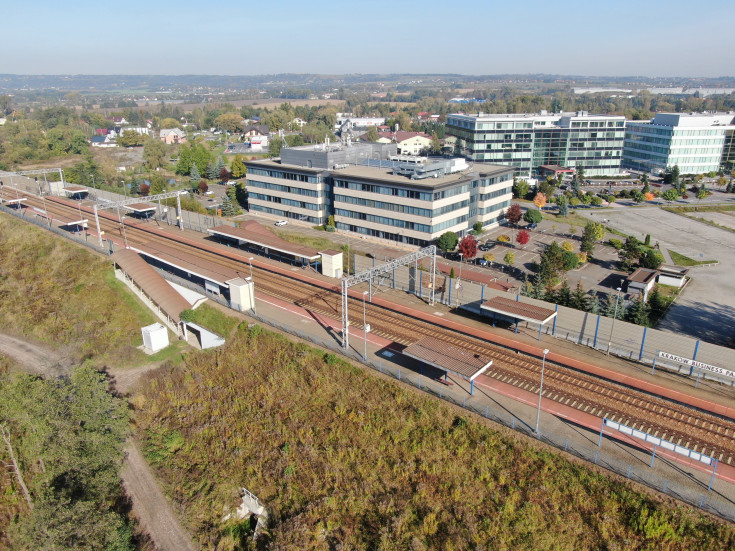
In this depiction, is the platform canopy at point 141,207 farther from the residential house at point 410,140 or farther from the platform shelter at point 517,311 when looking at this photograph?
the residential house at point 410,140

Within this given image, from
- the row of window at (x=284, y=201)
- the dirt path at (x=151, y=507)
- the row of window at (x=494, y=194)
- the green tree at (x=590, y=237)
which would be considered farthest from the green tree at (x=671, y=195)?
the dirt path at (x=151, y=507)

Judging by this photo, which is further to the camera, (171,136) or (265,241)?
(171,136)

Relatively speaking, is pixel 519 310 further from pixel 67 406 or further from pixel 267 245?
pixel 67 406

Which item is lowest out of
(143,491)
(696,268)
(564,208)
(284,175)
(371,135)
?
(143,491)

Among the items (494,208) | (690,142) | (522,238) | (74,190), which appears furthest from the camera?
(690,142)

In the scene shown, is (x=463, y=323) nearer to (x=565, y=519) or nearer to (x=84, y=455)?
(x=565, y=519)

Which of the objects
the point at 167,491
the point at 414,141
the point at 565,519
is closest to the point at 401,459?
the point at 565,519

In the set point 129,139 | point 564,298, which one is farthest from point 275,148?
point 564,298

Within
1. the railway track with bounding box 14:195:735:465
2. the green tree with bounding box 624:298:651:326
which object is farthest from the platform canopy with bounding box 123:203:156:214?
the green tree with bounding box 624:298:651:326
